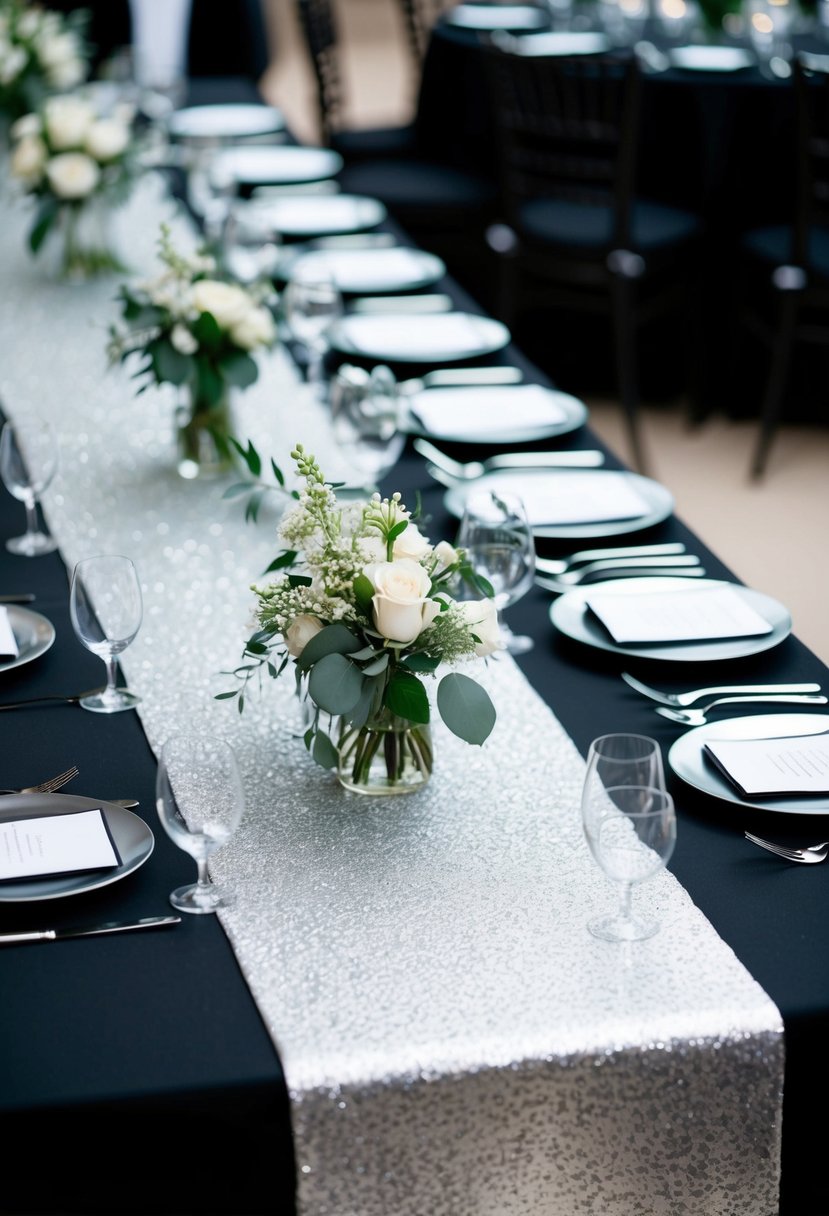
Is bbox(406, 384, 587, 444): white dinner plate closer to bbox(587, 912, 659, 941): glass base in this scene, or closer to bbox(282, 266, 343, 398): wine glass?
bbox(282, 266, 343, 398): wine glass

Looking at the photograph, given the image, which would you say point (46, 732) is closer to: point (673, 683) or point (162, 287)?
point (673, 683)

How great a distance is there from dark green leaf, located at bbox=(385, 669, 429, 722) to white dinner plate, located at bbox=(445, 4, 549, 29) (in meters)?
4.50

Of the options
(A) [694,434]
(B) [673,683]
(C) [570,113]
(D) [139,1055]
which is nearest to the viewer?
(D) [139,1055]

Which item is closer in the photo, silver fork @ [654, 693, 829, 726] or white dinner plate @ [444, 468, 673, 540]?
silver fork @ [654, 693, 829, 726]

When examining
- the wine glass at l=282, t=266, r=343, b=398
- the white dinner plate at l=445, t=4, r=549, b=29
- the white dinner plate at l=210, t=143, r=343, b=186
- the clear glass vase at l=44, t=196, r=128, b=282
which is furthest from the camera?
the white dinner plate at l=445, t=4, r=549, b=29

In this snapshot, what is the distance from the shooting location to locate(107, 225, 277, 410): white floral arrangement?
221 centimetres

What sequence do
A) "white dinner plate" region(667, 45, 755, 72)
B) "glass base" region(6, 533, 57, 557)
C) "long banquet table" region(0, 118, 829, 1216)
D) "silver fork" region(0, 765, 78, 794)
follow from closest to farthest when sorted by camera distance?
1. "long banquet table" region(0, 118, 829, 1216)
2. "silver fork" region(0, 765, 78, 794)
3. "glass base" region(6, 533, 57, 557)
4. "white dinner plate" region(667, 45, 755, 72)

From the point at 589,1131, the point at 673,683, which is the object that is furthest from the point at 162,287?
the point at 589,1131

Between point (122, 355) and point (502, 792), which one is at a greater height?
point (122, 355)

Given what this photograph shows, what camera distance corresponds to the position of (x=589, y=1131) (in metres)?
1.20

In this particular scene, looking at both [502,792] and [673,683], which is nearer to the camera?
[502,792]

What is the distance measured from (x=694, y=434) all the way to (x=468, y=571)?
355cm

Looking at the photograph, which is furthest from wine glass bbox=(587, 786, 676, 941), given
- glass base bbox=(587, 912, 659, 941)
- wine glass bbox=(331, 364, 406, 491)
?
wine glass bbox=(331, 364, 406, 491)

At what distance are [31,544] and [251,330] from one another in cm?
46
